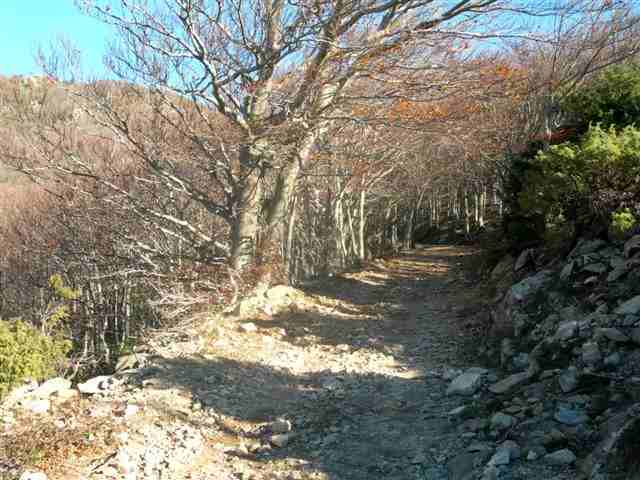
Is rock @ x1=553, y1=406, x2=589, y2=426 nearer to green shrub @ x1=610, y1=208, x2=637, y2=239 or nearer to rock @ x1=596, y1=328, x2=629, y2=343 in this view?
rock @ x1=596, y1=328, x2=629, y2=343

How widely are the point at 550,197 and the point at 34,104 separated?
7.43 m

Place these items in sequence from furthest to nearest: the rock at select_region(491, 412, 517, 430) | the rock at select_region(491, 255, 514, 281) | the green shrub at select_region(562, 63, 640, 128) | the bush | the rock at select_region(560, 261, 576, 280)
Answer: the rock at select_region(491, 255, 514, 281) < the green shrub at select_region(562, 63, 640, 128) < the bush < the rock at select_region(560, 261, 576, 280) < the rock at select_region(491, 412, 517, 430)

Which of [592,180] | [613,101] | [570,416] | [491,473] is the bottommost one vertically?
[491,473]

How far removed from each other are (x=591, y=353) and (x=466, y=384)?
1.13 metres

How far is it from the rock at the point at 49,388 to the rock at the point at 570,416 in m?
4.24

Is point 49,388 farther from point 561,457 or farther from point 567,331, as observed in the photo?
point 567,331

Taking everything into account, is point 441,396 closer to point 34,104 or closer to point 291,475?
point 291,475

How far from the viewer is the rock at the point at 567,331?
187 inches

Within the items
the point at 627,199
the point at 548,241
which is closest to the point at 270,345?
the point at 548,241

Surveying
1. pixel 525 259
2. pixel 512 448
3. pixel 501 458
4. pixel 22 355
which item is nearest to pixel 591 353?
pixel 512 448

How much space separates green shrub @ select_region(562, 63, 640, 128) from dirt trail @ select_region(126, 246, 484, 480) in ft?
11.1

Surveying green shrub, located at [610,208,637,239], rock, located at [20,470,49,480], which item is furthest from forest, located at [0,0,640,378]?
rock, located at [20,470,49,480]

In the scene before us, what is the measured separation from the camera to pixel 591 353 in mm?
4262

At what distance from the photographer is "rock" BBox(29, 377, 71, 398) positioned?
5109 millimetres
